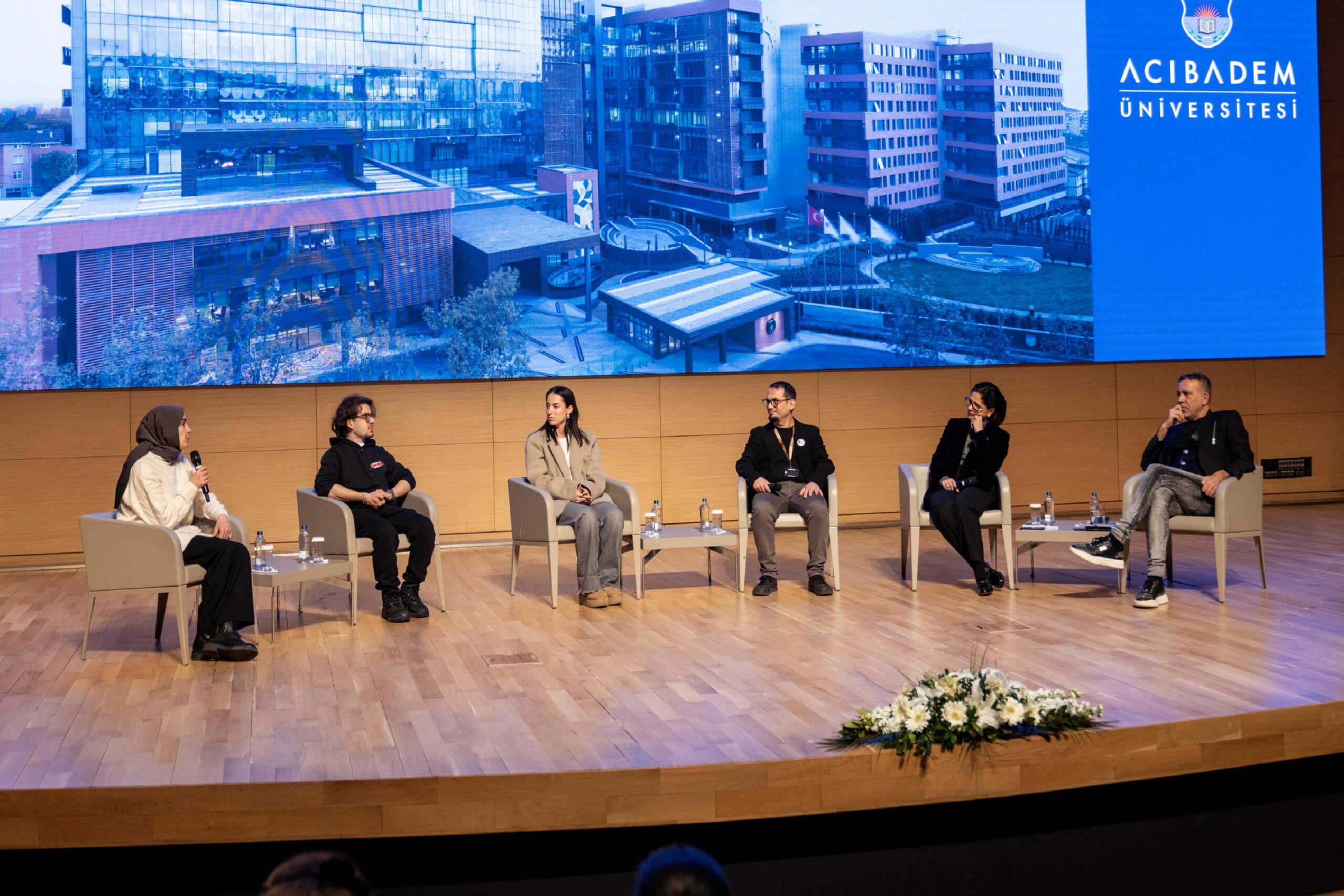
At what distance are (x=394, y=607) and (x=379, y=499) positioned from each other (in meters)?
0.53

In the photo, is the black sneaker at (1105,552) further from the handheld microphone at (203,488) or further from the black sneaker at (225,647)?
the handheld microphone at (203,488)

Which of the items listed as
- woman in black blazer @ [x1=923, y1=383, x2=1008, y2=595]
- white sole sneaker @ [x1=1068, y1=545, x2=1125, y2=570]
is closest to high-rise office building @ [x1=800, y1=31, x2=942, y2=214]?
woman in black blazer @ [x1=923, y1=383, x2=1008, y2=595]

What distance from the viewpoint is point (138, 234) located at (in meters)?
7.65

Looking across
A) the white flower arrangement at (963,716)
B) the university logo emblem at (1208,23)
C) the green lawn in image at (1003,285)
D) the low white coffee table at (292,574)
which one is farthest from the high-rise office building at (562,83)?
the white flower arrangement at (963,716)

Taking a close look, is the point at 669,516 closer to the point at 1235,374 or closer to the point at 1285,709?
the point at 1235,374

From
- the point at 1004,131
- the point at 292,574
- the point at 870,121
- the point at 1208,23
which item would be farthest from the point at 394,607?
the point at 1208,23

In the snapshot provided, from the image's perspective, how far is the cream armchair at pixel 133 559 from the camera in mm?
5047

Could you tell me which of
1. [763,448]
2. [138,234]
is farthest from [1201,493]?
[138,234]

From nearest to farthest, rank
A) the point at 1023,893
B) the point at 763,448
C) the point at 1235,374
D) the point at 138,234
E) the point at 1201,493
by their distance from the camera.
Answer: the point at 1023,893 → the point at 1201,493 → the point at 763,448 → the point at 138,234 → the point at 1235,374

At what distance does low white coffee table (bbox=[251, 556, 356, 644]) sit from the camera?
5387 mm

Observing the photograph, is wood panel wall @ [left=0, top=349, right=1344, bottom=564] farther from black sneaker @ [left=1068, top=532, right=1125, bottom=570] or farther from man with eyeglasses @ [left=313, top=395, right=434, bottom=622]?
black sneaker @ [left=1068, top=532, right=1125, bottom=570]

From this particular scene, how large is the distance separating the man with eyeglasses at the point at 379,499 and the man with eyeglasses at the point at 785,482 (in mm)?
1701

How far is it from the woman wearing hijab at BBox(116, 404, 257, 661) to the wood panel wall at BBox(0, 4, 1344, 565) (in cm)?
271

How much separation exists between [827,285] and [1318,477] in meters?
4.14
